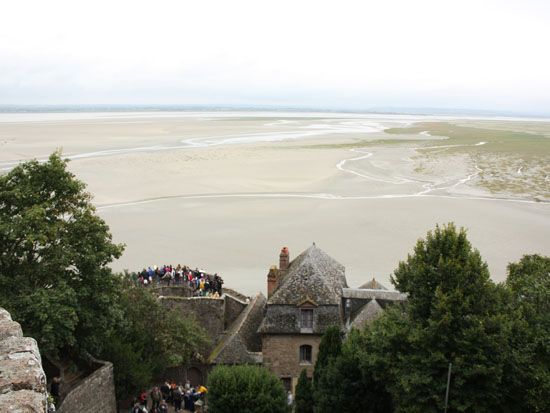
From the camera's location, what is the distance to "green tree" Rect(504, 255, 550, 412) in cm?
1582

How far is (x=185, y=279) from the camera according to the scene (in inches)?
1236

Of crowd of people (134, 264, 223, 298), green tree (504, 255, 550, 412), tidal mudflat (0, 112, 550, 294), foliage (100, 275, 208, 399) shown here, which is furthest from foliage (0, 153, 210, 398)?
tidal mudflat (0, 112, 550, 294)

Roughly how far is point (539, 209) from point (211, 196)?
108 ft

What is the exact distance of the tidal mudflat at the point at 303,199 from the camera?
41.7 metres

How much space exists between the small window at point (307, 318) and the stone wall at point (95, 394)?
29.3ft

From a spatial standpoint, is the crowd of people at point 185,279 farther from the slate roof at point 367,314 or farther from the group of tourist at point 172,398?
the slate roof at point 367,314

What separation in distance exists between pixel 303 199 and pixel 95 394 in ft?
137

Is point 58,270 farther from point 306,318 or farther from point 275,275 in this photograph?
point 306,318

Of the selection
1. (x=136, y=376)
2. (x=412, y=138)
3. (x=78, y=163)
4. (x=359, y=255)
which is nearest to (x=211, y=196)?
(x=359, y=255)

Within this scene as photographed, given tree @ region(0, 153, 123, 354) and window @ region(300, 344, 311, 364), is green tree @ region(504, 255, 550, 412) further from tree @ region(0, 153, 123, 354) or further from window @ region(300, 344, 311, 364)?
tree @ region(0, 153, 123, 354)

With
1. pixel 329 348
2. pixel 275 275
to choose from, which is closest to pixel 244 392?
pixel 329 348

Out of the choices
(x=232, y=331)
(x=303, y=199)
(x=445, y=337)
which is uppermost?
(x=445, y=337)

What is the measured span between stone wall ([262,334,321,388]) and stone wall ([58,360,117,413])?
7.68 meters

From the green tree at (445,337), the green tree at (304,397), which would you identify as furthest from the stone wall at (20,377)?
the green tree at (304,397)
